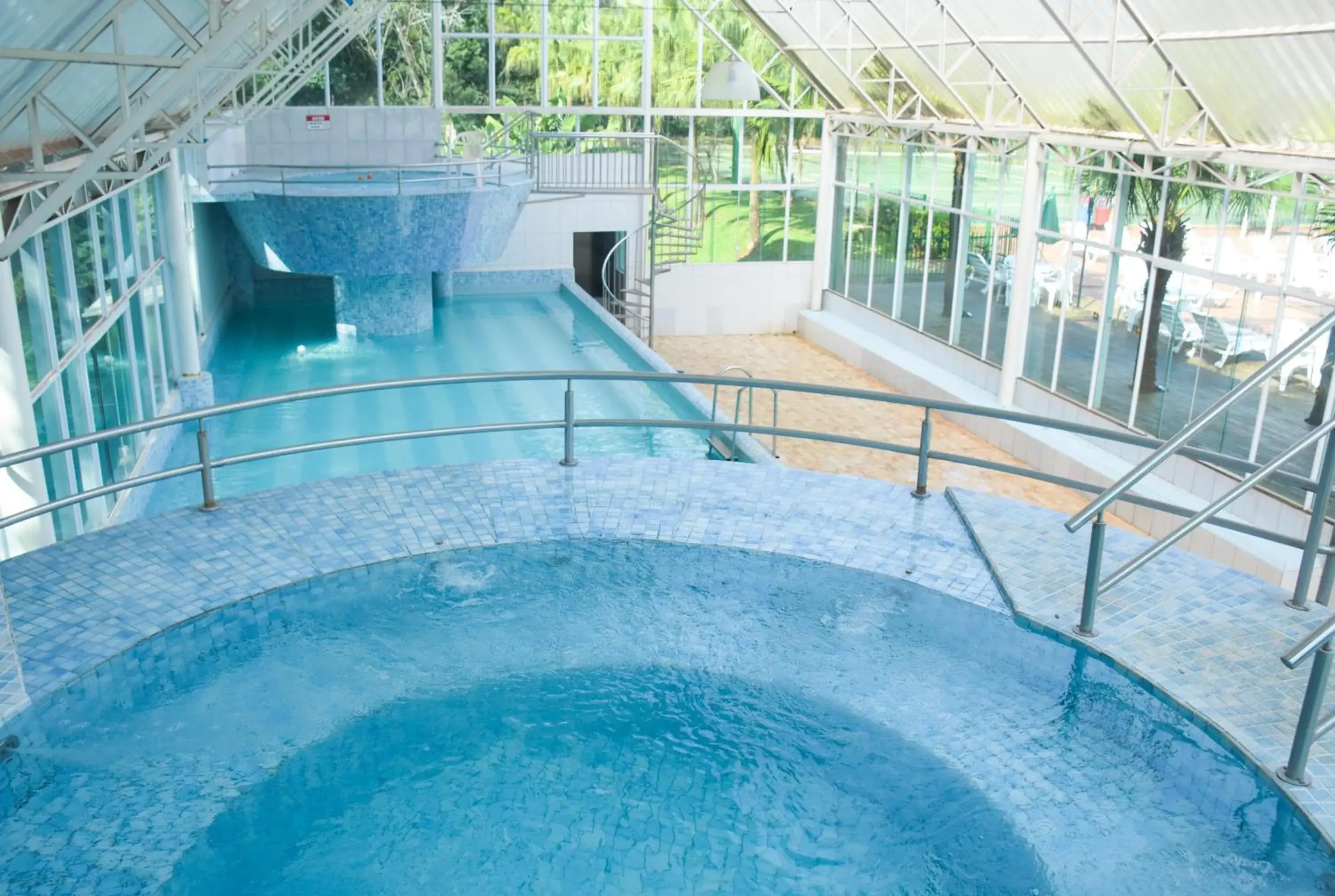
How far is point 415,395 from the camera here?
1317 centimetres

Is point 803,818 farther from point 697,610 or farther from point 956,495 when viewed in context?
point 956,495

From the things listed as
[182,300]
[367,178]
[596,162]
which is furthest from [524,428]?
[596,162]

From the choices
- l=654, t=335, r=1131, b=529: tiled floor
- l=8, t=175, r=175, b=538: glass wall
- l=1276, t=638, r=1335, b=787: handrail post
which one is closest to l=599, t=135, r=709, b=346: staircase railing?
l=654, t=335, r=1131, b=529: tiled floor

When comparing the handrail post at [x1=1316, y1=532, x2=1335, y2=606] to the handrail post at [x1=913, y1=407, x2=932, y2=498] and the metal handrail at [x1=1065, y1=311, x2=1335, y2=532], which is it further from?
the handrail post at [x1=913, y1=407, x2=932, y2=498]

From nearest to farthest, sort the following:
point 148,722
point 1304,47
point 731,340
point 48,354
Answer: point 148,722, point 48,354, point 1304,47, point 731,340

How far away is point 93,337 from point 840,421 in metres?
10.6

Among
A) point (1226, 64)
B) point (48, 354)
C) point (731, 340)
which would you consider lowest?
point (731, 340)

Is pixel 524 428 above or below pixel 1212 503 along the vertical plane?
below

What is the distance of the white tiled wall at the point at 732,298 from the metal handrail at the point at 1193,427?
1700 cm

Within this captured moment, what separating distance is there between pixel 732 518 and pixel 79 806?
3726mm

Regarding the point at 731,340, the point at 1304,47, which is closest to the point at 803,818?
the point at 1304,47

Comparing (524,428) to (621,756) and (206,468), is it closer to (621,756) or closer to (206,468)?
(206,468)

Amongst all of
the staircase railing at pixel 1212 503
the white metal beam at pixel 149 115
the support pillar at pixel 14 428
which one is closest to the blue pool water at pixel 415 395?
the support pillar at pixel 14 428

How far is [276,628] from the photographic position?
5.63 meters
